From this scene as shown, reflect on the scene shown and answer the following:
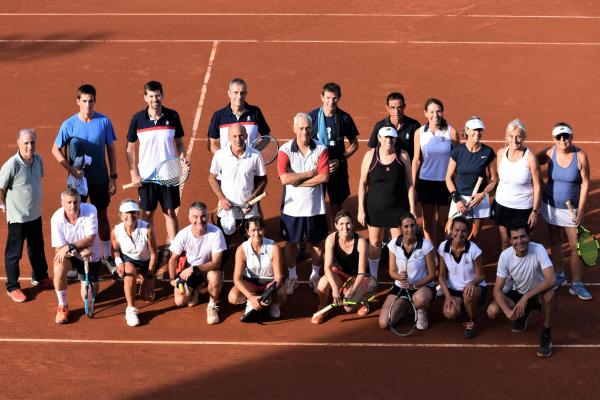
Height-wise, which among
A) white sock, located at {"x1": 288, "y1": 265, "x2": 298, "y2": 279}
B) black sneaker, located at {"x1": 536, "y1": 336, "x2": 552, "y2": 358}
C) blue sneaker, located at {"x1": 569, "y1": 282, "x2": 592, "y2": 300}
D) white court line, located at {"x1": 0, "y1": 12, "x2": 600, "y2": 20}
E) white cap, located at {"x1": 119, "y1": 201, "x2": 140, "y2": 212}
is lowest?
black sneaker, located at {"x1": 536, "y1": 336, "x2": 552, "y2": 358}

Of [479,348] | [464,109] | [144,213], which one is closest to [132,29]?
[464,109]

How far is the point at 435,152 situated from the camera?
12.4m

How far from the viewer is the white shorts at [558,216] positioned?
11.8m

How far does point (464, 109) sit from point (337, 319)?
732 cm

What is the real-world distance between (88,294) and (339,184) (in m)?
3.36

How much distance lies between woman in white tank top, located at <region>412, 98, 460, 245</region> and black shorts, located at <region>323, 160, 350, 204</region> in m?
0.89

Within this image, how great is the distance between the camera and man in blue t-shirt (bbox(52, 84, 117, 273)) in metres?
12.3

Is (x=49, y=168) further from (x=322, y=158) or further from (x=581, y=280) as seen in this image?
(x=581, y=280)

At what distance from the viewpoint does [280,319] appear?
460 inches

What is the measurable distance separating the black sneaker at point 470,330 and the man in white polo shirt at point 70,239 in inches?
166

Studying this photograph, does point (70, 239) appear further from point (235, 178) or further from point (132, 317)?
point (235, 178)

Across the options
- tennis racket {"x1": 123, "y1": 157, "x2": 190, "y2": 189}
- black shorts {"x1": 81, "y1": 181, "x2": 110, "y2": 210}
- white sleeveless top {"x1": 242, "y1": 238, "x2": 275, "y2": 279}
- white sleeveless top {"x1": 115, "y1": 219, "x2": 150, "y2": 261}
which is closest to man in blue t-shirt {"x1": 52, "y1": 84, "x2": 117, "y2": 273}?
black shorts {"x1": 81, "y1": 181, "x2": 110, "y2": 210}

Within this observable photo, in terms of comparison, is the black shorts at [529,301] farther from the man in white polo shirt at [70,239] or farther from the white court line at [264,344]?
the man in white polo shirt at [70,239]

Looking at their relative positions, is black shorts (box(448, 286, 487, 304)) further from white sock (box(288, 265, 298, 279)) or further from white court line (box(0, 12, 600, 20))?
white court line (box(0, 12, 600, 20))
